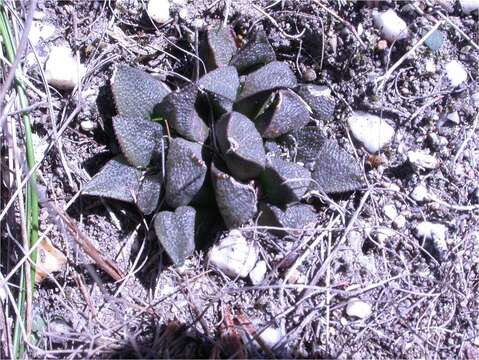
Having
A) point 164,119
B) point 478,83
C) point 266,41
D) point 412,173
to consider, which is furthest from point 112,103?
point 478,83

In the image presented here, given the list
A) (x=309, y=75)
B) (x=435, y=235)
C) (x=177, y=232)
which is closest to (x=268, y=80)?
(x=309, y=75)

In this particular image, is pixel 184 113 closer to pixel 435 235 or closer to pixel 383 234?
pixel 383 234

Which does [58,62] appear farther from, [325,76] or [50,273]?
[325,76]

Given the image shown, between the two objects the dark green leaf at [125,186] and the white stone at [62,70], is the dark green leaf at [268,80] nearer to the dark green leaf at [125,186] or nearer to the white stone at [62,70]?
the dark green leaf at [125,186]

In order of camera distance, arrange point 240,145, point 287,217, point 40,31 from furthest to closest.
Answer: point 40,31
point 287,217
point 240,145

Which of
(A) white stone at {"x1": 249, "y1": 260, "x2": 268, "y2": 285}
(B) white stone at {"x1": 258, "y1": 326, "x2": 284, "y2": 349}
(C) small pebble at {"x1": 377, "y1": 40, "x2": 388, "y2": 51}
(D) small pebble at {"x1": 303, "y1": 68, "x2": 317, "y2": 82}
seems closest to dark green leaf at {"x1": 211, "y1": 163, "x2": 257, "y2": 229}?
(A) white stone at {"x1": 249, "y1": 260, "x2": 268, "y2": 285}

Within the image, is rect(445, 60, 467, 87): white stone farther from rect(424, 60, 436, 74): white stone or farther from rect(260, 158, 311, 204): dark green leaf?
rect(260, 158, 311, 204): dark green leaf
